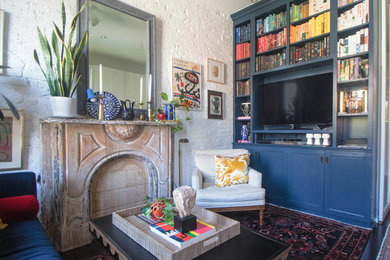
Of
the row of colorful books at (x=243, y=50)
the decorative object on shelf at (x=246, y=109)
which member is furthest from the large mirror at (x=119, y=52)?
the decorative object on shelf at (x=246, y=109)

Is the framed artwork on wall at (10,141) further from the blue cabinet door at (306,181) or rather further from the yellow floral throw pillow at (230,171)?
the blue cabinet door at (306,181)

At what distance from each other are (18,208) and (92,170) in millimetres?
616

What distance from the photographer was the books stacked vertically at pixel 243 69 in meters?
3.48

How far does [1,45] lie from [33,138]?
0.78 meters

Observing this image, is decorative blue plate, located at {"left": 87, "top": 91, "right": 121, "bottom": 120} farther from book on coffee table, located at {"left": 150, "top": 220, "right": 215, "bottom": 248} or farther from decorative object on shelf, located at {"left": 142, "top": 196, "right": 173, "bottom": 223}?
book on coffee table, located at {"left": 150, "top": 220, "right": 215, "bottom": 248}

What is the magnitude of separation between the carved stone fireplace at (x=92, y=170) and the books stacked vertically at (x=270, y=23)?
217 cm

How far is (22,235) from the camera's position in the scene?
4.28 ft

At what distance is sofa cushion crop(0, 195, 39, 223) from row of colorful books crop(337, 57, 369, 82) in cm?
326

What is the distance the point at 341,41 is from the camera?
8.37ft

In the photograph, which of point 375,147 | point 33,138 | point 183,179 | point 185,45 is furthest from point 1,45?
point 375,147

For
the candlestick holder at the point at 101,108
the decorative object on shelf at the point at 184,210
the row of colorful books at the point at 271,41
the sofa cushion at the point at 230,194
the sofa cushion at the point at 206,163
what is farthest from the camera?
the row of colorful books at the point at 271,41

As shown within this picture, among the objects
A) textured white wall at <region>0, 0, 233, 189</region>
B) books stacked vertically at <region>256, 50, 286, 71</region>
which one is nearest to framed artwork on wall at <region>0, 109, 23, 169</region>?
textured white wall at <region>0, 0, 233, 189</region>

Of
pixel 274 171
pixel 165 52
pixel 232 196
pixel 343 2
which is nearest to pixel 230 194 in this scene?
pixel 232 196

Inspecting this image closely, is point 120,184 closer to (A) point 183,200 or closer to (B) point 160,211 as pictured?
(B) point 160,211
